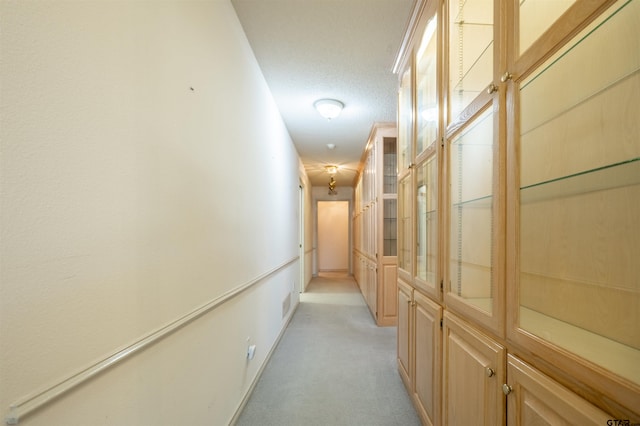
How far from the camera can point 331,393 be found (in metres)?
2.22

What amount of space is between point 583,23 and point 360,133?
3.59m

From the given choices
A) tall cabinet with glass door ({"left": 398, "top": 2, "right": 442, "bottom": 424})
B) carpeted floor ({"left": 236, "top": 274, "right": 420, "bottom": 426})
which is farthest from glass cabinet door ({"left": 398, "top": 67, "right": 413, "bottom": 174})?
carpeted floor ({"left": 236, "top": 274, "right": 420, "bottom": 426})

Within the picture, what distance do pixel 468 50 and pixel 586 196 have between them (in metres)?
0.90

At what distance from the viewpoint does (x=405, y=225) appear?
2338 mm

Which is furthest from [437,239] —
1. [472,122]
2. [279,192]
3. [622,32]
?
[279,192]

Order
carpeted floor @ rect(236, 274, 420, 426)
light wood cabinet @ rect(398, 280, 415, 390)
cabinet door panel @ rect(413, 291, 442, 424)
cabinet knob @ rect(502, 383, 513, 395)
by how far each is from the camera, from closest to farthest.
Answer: cabinet knob @ rect(502, 383, 513, 395)
cabinet door panel @ rect(413, 291, 442, 424)
carpeted floor @ rect(236, 274, 420, 426)
light wood cabinet @ rect(398, 280, 415, 390)

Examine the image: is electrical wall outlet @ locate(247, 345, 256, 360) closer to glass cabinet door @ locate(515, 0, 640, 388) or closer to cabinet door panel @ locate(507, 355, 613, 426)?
cabinet door panel @ locate(507, 355, 613, 426)

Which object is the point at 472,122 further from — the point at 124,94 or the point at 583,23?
the point at 124,94

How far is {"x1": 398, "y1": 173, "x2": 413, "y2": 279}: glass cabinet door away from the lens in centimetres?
214

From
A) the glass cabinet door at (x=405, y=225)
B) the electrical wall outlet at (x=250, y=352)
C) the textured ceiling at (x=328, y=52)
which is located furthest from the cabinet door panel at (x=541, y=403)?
the textured ceiling at (x=328, y=52)

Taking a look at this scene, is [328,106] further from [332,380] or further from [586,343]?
[586,343]

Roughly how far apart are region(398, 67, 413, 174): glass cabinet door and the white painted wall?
4.20 feet

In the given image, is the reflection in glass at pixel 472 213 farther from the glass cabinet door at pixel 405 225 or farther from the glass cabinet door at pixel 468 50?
the glass cabinet door at pixel 405 225

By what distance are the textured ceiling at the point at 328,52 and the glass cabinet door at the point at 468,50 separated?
54 cm
